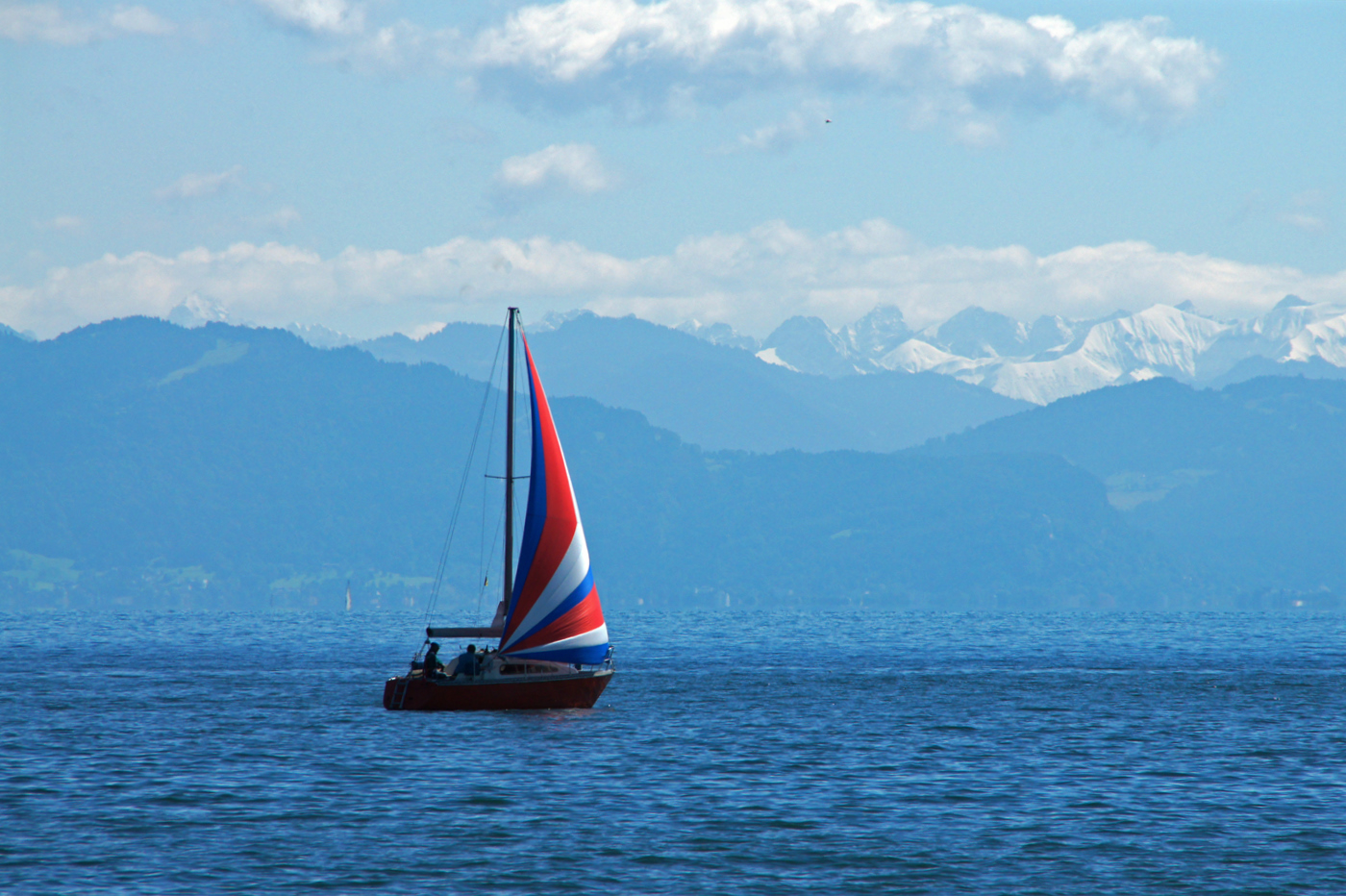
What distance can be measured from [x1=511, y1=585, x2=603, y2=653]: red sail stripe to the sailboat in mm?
39

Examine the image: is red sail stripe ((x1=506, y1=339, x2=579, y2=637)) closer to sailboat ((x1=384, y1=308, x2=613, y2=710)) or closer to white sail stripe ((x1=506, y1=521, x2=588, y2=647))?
sailboat ((x1=384, y1=308, x2=613, y2=710))

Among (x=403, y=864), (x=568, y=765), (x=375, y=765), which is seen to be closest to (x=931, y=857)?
(x=403, y=864)

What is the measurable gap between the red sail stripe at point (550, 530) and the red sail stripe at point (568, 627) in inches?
41.3

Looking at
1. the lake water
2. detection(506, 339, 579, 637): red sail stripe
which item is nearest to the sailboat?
detection(506, 339, 579, 637): red sail stripe

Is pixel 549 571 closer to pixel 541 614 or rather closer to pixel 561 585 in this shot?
pixel 561 585

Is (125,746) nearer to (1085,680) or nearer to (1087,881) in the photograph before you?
(1087,881)

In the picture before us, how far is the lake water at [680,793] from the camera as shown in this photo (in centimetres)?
3612

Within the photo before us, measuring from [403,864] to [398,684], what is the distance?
1299 inches

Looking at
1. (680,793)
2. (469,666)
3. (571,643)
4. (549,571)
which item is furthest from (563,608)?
(680,793)

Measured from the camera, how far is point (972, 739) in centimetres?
6300

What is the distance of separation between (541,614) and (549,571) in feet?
5.93

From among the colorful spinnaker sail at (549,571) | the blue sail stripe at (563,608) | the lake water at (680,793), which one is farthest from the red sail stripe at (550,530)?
the lake water at (680,793)

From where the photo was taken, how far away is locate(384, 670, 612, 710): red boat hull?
64125 millimetres

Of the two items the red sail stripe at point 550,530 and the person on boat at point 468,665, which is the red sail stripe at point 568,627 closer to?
the red sail stripe at point 550,530
